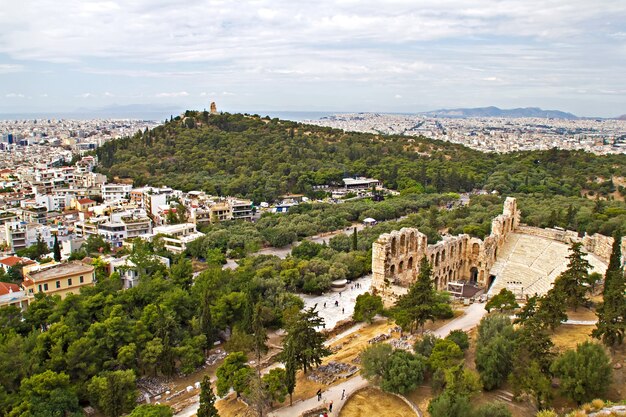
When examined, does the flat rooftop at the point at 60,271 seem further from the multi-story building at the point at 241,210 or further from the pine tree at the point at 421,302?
the multi-story building at the point at 241,210

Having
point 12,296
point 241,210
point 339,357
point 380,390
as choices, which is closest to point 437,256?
point 339,357

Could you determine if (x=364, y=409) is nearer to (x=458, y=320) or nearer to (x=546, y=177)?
(x=458, y=320)

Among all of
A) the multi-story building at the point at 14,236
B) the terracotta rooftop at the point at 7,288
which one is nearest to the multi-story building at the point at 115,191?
the multi-story building at the point at 14,236

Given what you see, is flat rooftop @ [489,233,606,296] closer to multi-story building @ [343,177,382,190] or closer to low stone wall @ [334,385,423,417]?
low stone wall @ [334,385,423,417]

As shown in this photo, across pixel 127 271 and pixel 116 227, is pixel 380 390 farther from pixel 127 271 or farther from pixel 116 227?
pixel 116 227

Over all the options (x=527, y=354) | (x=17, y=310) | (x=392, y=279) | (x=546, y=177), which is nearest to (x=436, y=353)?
(x=527, y=354)
